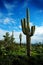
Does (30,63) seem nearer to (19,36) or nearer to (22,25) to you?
(22,25)

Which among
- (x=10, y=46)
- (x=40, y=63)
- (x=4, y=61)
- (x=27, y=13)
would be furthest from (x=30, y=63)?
(x=10, y=46)

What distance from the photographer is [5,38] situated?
36156 mm

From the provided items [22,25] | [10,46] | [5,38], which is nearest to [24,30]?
[22,25]

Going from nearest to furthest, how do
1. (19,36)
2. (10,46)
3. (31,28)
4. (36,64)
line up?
(36,64) < (31,28) < (10,46) < (19,36)

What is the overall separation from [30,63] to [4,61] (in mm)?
2311

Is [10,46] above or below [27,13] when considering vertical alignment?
below

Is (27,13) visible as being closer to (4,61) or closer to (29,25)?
(29,25)

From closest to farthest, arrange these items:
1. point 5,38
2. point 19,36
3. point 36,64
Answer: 1. point 36,64
2. point 5,38
3. point 19,36

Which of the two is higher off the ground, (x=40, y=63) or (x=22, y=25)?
(x=22, y=25)

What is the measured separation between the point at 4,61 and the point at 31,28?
731cm

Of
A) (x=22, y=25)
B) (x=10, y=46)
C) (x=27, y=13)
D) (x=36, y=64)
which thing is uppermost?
(x=27, y=13)

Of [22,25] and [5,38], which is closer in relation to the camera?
[22,25]

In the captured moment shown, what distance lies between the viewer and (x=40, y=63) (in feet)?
49.2

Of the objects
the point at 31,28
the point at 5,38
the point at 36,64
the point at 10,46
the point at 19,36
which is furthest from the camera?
the point at 19,36
